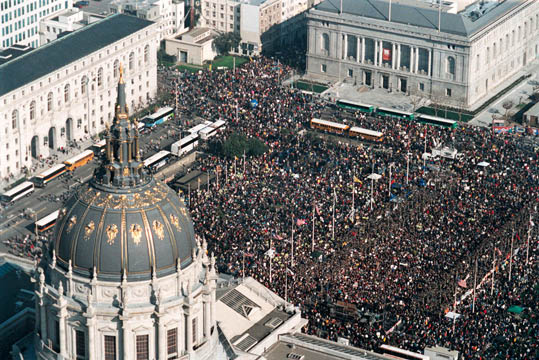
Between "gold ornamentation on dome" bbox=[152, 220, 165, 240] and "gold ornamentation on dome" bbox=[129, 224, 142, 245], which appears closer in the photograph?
"gold ornamentation on dome" bbox=[129, 224, 142, 245]

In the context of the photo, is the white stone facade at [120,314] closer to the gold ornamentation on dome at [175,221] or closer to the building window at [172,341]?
the building window at [172,341]

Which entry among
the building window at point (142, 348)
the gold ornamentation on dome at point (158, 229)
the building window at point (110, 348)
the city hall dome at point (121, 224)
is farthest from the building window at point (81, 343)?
the gold ornamentation on dome at point (158, 229)

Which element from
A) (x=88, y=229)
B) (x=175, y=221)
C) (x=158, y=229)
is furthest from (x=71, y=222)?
(x=175, y=221)

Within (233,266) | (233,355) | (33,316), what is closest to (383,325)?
(233,266)

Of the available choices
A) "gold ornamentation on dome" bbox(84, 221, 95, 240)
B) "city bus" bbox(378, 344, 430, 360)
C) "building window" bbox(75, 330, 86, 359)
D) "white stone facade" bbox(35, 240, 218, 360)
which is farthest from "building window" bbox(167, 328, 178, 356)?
"city bus" bbox(378, 344, 430, 360)

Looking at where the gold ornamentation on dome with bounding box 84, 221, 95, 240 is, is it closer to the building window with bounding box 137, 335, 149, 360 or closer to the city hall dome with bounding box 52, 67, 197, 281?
the city hall dome with bounding box 52, 67, 197, 281

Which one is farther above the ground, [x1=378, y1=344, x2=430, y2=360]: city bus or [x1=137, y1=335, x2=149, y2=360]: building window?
[x1=137, y1=335, x2=149, y2=360]: building window

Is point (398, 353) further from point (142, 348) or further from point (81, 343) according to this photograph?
point (81, 343)

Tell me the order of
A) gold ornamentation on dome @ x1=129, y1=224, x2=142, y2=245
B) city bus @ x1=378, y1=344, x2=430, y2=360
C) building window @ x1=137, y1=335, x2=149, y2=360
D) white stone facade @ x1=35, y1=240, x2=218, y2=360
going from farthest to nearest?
city bus @ x1=378, y1=344, x2=430, y2=360
building window @ x1=137, y1=335, x2=149, y2=360
white stone facade @ x1=35, y1=240, x2=218, y2=360
gold ornamentation on dome @ x1=129, y1=224, x2=142, y2=245
